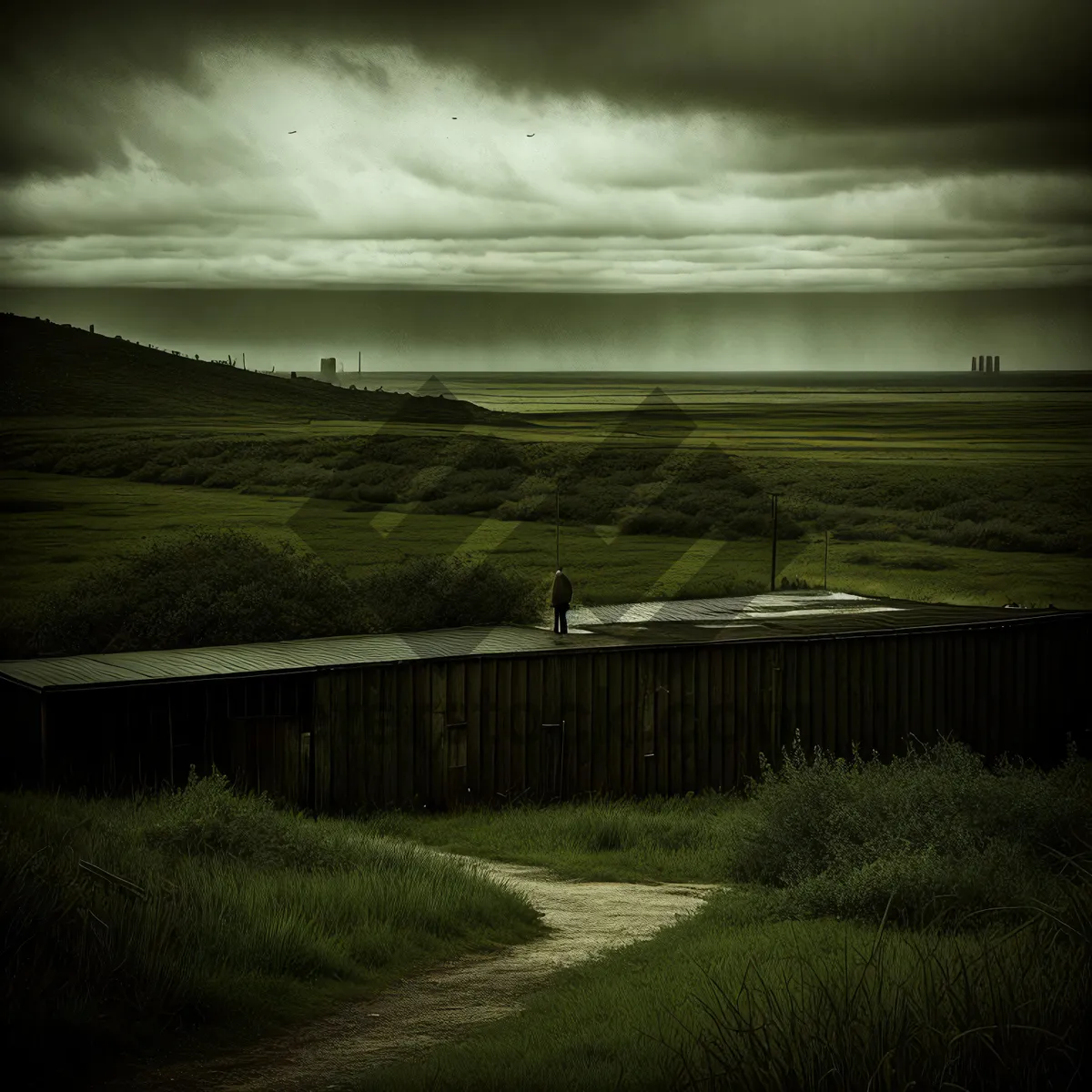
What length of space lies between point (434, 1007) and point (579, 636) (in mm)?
11827

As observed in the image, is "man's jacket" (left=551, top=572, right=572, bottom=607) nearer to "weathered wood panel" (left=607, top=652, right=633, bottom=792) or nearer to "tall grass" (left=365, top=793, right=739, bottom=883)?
"weathered wood panel" (left=607, top=652, right=633, bottom=792)

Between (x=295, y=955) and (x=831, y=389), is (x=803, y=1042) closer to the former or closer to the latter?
(x=295, y=955)

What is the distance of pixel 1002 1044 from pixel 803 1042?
808mm

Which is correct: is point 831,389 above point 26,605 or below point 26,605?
above

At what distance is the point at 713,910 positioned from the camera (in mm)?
10461

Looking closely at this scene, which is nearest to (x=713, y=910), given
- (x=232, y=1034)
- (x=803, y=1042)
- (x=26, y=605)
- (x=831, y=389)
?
(x=232, y=1034)

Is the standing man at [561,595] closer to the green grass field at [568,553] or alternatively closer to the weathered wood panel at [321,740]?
the weathered wood panel at [321,740]

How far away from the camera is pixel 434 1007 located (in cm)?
862

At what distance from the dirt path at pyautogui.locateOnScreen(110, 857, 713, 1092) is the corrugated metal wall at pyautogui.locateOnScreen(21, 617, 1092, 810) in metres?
5.26

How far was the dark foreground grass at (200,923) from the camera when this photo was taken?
7723mm

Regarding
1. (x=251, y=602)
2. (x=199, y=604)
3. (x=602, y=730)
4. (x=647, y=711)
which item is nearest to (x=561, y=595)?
(x=647, y=711)

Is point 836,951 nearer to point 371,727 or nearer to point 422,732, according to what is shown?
point 371,727

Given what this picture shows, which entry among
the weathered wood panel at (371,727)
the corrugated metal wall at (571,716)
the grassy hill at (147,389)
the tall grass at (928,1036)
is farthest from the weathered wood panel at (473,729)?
the grassy hill at (147,389)

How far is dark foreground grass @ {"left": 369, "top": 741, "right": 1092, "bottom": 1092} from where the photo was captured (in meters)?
5.62
